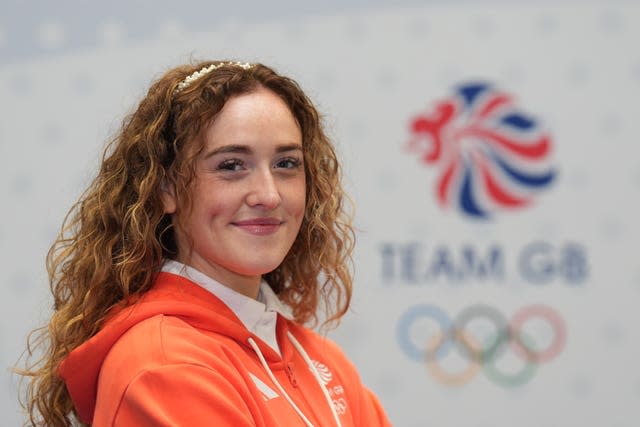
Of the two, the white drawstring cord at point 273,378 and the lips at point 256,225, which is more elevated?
the lips at point 256,225

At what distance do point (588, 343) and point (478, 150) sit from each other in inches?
25.0

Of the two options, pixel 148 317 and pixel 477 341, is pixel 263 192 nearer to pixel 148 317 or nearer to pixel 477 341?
pixel 148 317

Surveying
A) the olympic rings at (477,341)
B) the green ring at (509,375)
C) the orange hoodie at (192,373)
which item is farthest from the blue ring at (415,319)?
the orange hoodie at (192,373)

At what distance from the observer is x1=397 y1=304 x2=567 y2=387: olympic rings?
2607 millimetres

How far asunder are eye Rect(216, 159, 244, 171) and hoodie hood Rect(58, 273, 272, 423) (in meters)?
0.19

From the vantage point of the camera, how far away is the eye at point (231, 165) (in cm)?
142

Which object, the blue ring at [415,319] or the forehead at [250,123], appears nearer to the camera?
the forehead at [250,123]

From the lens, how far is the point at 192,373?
1.26 metres

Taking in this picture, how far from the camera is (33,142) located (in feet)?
8.39

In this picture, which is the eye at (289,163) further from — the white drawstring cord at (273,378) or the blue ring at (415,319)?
the blue ring at (415,319)

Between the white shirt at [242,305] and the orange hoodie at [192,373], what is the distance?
15 mm

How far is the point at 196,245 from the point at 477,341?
1.34 metres

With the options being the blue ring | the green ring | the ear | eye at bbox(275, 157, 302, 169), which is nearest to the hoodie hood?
the ear

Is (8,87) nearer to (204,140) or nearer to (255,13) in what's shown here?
(255,13)
